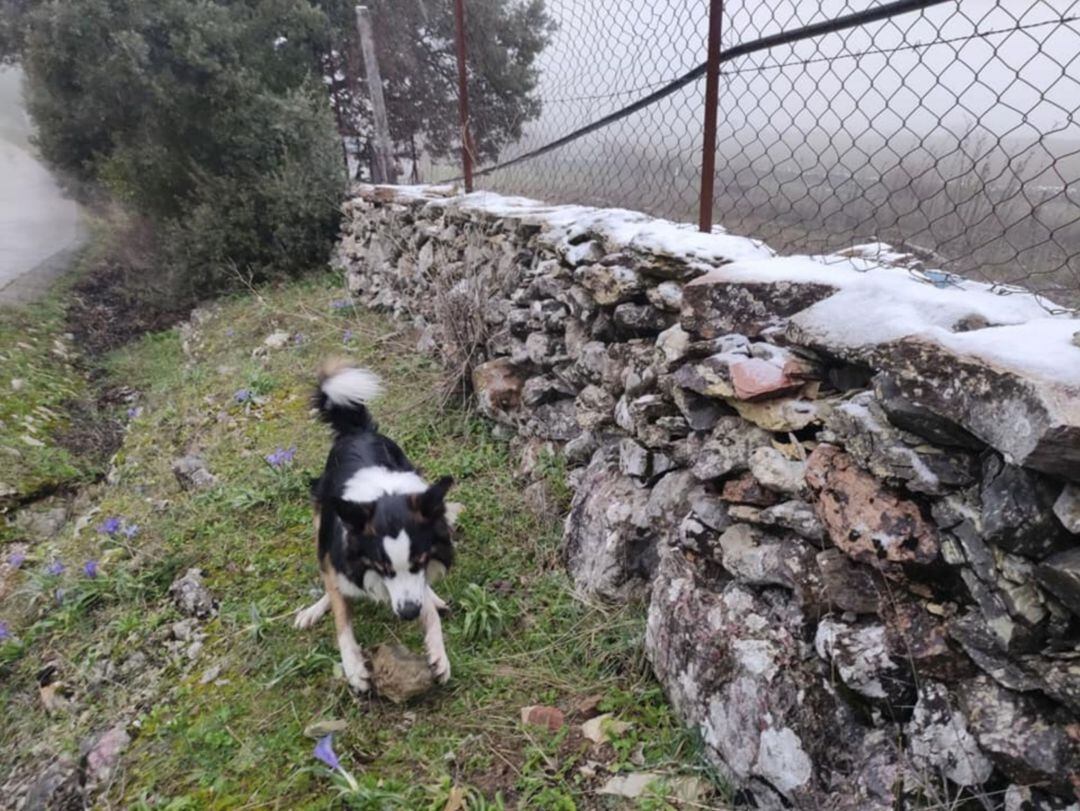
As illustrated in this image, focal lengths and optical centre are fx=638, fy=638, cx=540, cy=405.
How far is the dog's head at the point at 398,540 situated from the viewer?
253 centimetres

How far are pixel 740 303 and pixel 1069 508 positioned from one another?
115 centimetres

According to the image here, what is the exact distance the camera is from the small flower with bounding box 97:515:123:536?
3.60 meters

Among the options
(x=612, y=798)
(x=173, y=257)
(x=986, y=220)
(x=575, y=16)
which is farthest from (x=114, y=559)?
(x=173, y=257)

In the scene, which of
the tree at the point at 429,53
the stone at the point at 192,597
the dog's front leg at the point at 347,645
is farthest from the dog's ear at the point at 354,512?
the tree at the point at 429,53

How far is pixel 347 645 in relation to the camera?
258cm

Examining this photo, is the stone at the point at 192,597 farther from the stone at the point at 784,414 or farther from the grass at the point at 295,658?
the stone at the point at 784,414

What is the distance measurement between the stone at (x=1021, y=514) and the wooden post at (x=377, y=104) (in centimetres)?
826

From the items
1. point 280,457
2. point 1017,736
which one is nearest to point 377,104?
point 280,457

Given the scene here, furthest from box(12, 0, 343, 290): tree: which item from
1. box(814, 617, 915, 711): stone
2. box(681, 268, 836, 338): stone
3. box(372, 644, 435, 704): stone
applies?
box(814, 617, 915, 711): stone

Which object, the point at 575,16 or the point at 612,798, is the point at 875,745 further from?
the point at 575,16

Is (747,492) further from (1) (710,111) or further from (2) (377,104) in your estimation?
(2) (377,104)

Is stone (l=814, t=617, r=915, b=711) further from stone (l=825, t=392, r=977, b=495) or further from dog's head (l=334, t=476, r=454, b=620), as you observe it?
dog's head (l=334, t=476, r=454, b=620)

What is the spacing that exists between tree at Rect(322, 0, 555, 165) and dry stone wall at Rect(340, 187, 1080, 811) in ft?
18.3

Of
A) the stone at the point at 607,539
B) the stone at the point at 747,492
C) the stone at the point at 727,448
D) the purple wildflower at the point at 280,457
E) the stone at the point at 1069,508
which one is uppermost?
the stone at the point at 1069,508
